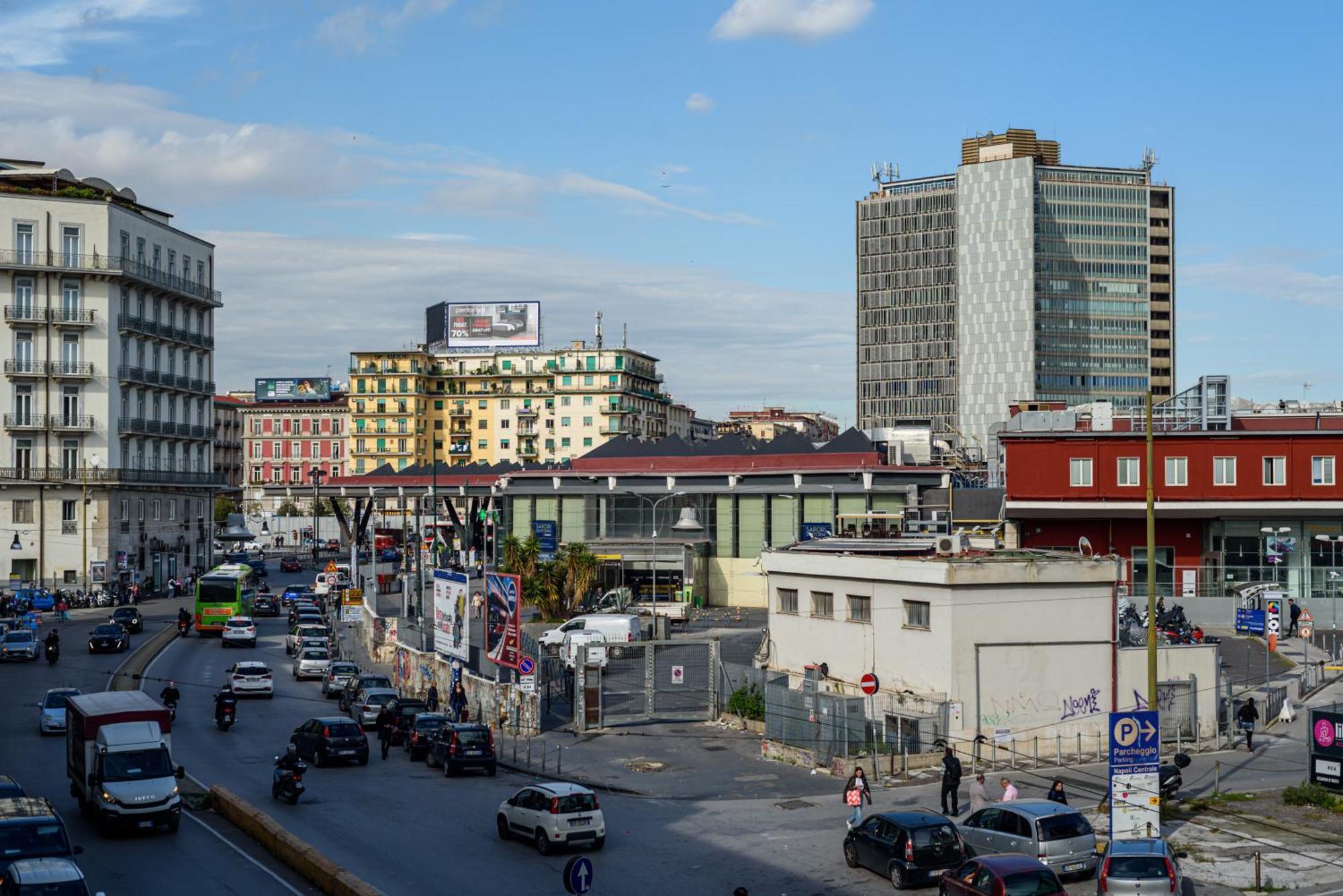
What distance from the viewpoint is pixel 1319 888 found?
79.3ft

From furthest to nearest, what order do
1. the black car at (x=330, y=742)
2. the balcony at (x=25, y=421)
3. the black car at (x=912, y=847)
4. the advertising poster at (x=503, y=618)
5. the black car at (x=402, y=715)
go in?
the balcony at (x=25, y=421), the advertising poster at (x=503, y=618), the black car at (x=402, y=715), the black car at (x=330, y=742), the black car at (x=912, y=847)

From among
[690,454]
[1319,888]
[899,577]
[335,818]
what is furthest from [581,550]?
[1319,888]

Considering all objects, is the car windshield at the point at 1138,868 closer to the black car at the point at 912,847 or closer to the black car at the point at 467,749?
the black car at the point at 912,847

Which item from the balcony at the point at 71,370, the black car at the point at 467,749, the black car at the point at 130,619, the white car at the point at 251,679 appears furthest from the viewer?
the balcony at the point at 71,370

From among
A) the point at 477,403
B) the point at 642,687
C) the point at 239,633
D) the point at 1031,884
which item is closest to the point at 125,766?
the point at 1031,884

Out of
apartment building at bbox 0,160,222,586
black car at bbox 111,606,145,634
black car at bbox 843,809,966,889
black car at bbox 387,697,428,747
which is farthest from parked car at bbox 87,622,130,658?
black car at bbox 843,809,966,889

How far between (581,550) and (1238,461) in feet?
116

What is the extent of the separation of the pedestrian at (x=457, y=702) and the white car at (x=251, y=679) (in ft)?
35.7

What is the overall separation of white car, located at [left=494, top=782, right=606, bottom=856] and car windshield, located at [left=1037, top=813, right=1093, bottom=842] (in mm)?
8874

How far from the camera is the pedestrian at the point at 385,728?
43.5 metres

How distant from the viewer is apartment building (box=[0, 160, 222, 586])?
99438mm

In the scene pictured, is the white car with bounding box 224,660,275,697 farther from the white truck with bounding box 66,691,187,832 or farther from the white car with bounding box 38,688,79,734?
the white truck with bounding box 66,691,187,832

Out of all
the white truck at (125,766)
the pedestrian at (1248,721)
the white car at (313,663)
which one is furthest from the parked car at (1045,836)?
the white car at (313,663)

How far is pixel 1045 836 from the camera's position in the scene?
24.9 meters
